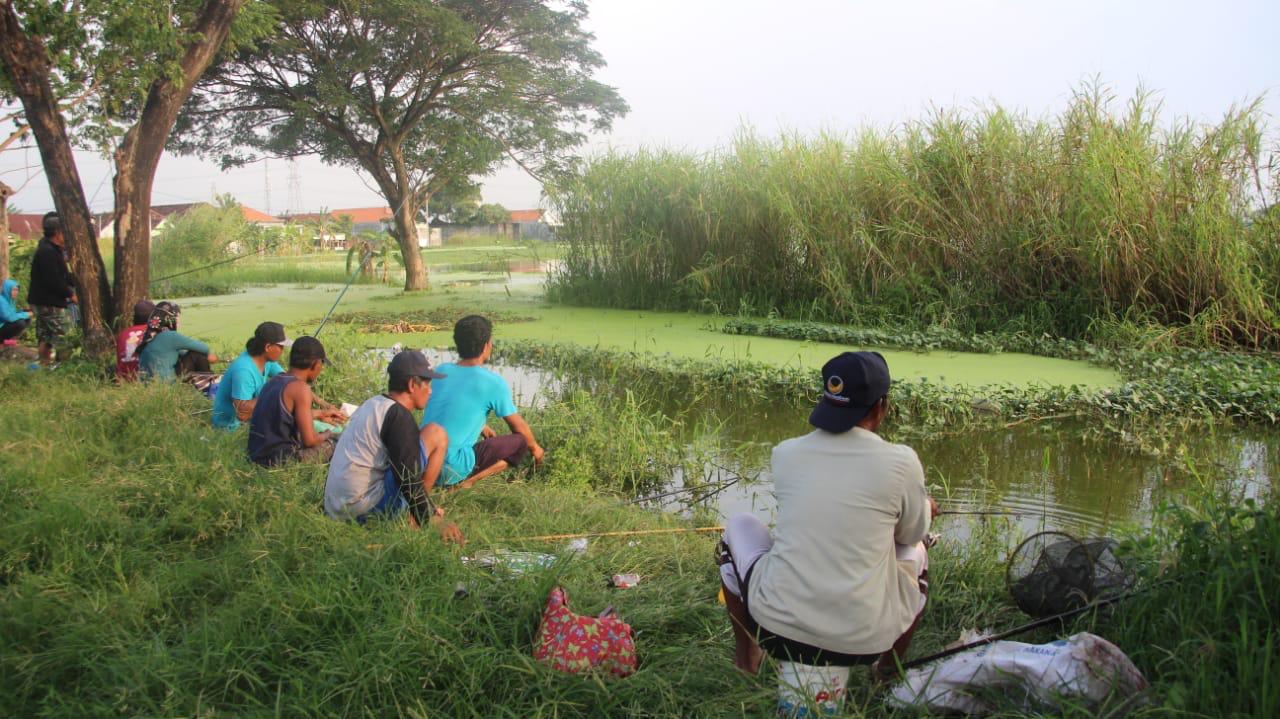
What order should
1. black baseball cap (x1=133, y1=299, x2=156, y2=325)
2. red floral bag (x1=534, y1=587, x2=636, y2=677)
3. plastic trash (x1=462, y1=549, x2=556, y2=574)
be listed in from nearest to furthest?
red floral bag (x1=534, y1=587, x2=636, y2=677)
plastic trash (x1=462, y1=549, x2=556, y2=574)
black baseball cap (x1=133, y1=299, x2=156, y2=325)

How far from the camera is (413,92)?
12.6 m

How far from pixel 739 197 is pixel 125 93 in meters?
5.67

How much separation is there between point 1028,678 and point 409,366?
2.06m

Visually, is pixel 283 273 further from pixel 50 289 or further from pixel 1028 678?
pixel 1028 678

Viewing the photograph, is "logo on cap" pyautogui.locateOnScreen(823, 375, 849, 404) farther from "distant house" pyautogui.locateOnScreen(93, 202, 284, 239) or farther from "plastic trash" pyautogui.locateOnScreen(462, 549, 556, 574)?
"distant house" pyautogui.locateOnScreen(93, 202, 284, 239)

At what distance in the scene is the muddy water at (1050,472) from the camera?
3.60 meters

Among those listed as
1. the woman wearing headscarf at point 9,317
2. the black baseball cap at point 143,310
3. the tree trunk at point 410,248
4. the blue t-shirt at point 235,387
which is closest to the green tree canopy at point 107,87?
the black baseball cap at point 143,310

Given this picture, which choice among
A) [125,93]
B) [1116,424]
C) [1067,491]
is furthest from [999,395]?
[125,93]

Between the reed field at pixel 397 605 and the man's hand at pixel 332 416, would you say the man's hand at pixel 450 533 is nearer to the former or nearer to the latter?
the reed field at pixel 397 605

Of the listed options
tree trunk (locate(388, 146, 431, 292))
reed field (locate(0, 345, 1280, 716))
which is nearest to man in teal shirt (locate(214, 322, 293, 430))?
reed field (locate(0, 345, 1280, 716))

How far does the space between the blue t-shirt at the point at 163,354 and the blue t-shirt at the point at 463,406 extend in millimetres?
2491

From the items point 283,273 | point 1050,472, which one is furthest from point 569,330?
point 283,273

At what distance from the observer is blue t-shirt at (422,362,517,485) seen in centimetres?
354

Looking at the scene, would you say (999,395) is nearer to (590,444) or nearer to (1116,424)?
(1116,424)
